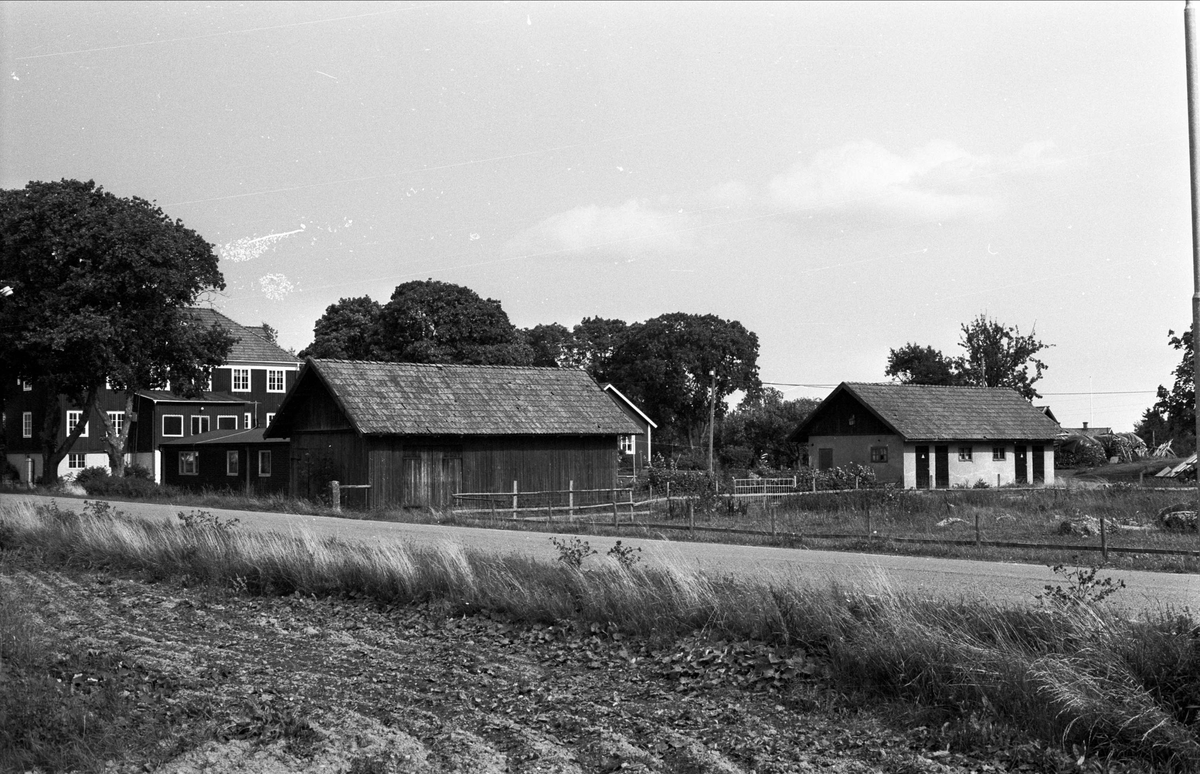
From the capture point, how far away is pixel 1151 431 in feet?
311

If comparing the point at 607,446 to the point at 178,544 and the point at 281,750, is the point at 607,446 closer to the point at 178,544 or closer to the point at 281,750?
the point at 178,544

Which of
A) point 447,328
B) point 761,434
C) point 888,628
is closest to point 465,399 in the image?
point 888,628

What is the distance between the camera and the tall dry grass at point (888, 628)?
8.28 m

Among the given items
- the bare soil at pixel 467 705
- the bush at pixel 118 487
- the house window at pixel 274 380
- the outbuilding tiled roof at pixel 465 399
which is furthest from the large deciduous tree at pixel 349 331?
the bare soil at pixel 467 705

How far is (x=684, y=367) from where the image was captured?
292 ft

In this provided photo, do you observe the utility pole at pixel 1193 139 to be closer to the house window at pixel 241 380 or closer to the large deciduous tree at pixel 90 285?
the large deciduous tree at pixel 90 285

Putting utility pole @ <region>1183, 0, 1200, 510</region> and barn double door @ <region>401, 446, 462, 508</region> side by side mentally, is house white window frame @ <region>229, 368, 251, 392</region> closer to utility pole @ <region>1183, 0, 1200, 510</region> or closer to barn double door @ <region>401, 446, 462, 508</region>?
barn double door @ <region>401, 446, 462, 508</region>

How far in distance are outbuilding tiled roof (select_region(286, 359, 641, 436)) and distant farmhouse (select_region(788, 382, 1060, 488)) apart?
15.3 m

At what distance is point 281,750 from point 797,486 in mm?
38690

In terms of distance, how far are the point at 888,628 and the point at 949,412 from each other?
157ft

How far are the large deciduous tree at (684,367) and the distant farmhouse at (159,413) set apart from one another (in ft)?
96.6

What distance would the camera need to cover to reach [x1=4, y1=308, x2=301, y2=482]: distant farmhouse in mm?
65000

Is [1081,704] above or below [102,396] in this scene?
below

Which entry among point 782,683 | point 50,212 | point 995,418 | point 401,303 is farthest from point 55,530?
point 401,303
